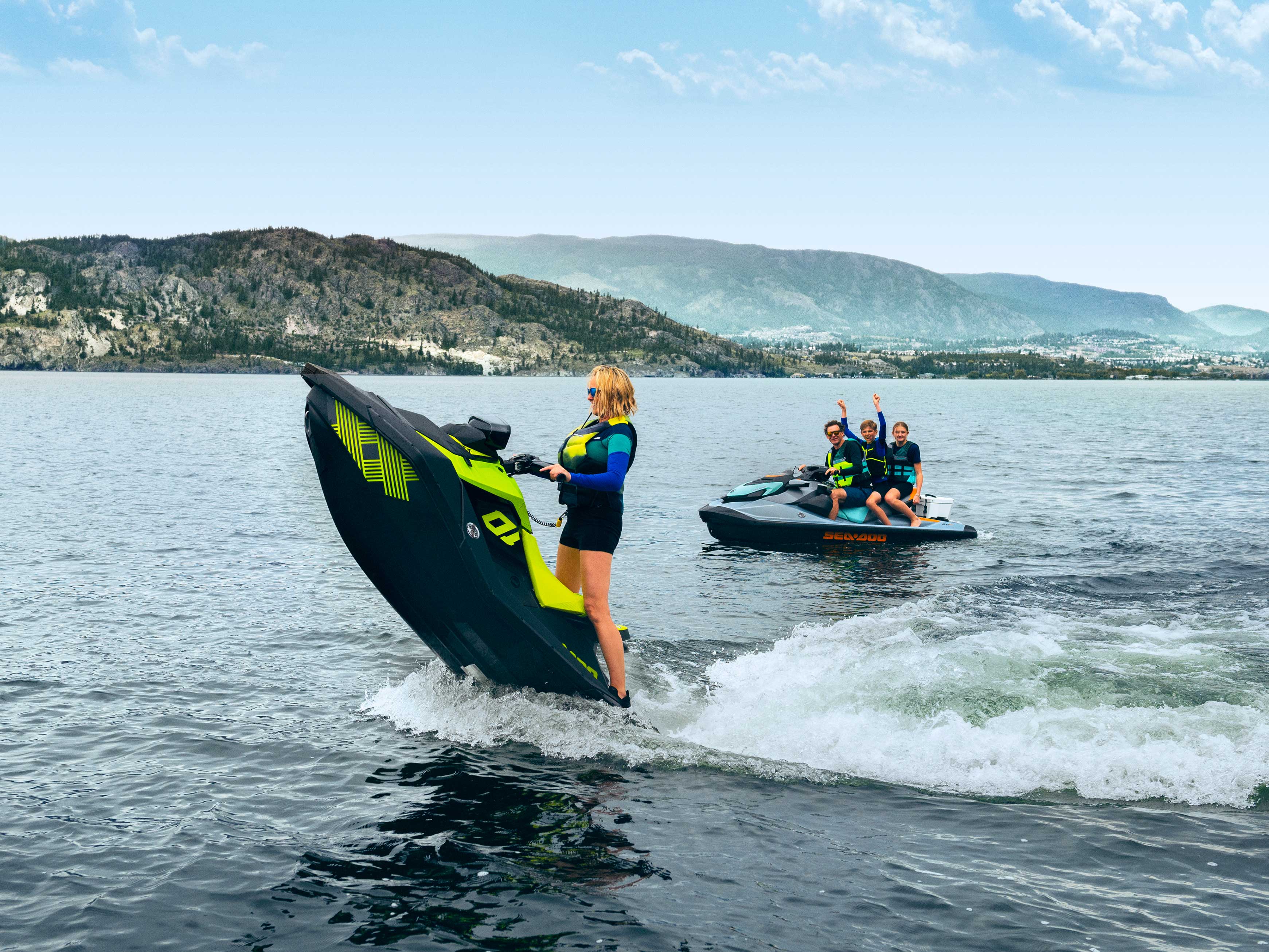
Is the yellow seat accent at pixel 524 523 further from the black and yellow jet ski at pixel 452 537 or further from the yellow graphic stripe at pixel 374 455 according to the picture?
the yellow graphic stripe at pixel 374 455

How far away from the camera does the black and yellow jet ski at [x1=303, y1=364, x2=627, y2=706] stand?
23.5 feet

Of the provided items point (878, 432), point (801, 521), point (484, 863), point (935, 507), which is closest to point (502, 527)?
point (484, 863)

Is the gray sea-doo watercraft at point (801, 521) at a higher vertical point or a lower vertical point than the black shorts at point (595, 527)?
lower

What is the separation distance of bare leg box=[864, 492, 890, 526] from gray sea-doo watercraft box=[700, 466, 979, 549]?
8cm

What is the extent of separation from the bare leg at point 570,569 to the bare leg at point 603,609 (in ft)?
0.30

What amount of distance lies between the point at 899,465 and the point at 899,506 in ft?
2.57

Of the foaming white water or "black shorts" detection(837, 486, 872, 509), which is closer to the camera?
the foaming white water

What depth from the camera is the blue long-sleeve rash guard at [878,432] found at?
1925 centimetres

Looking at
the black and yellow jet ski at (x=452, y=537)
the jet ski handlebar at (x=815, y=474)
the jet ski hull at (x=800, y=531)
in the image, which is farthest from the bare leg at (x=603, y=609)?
the jet ski handlebar at (x=815, y=474)

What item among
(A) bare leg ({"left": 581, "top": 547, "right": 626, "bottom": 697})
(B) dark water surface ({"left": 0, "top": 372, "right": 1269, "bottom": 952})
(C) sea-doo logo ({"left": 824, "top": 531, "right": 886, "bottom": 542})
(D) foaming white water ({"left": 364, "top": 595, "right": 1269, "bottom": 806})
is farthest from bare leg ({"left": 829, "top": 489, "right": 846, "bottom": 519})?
(A) bare leg ({"left": 581, "top": 547, "right": 626, "bottom": 697})

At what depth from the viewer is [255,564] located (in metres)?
17.7

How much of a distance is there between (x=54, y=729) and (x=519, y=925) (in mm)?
5478

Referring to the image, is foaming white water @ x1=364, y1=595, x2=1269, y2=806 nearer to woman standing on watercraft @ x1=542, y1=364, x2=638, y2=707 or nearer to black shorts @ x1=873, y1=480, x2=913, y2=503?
woman standing on watercraft @ x1=542, y1=364, x2=638, y2=707

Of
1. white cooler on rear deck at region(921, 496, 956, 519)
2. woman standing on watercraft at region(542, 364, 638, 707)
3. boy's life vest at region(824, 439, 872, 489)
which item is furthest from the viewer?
A: white cooler on rear deck at region(921, 496, 956, 519)
